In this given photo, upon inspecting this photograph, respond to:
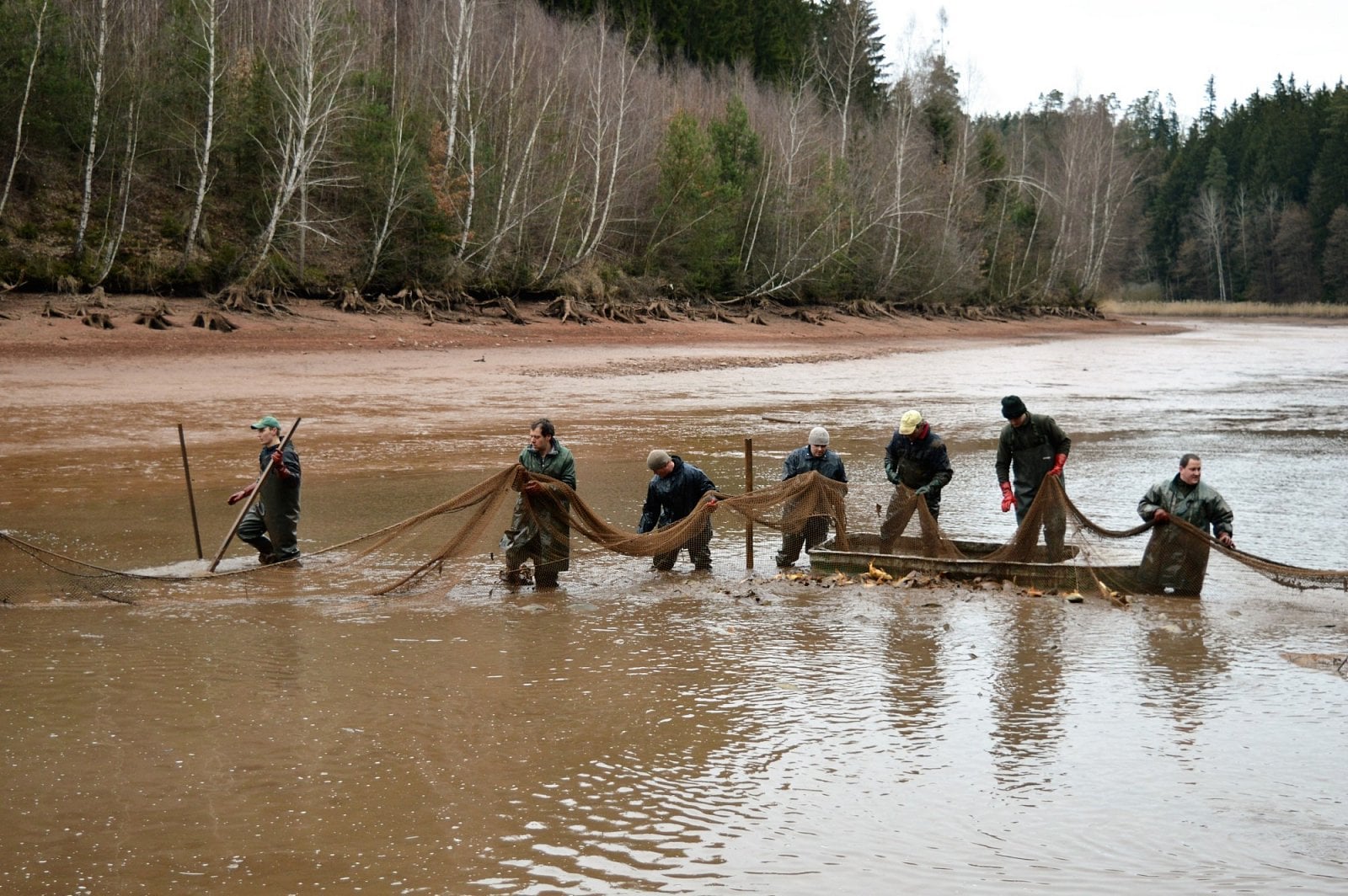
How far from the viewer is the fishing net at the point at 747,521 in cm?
984

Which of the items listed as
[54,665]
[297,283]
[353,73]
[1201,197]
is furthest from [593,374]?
[1201,197]

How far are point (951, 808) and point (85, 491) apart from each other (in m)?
11.3

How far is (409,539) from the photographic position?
11.6 metres

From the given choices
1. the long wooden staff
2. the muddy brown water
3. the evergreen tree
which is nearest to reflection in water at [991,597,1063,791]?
the muddy brown water

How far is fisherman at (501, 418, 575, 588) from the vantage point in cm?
1019

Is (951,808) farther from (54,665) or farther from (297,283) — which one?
(297,283)

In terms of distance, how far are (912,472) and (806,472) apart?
970 mm

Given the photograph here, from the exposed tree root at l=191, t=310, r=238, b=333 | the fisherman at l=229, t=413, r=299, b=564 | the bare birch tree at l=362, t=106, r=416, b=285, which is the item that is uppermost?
the bare birch tree at l=362, t=106, r=416, b=285

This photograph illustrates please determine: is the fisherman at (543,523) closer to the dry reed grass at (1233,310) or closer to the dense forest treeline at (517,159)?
the dense forest treeline at (517,159)

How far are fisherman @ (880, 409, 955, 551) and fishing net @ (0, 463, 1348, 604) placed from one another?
26mm

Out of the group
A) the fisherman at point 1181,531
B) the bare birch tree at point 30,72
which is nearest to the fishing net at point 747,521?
the fisherman at point 1181,531

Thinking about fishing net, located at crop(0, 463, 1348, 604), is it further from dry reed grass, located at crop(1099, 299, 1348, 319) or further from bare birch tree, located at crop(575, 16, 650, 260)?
dry reed grass, located at crop(1099, 299, 1348, 319)

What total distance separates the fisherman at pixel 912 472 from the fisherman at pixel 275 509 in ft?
16.3

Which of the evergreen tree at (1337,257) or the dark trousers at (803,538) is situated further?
the evergreen tree at (1337,257)
